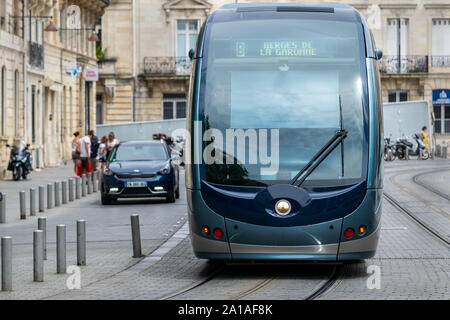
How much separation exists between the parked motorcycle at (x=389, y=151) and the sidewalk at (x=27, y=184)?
14360mm

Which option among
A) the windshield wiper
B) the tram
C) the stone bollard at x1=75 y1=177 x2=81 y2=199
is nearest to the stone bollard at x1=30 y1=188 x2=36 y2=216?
the stone bollard at x1=75 y1=177 x2=81 y2=199

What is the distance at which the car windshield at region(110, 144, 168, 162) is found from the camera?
31.1 m

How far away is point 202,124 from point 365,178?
6.48 feet

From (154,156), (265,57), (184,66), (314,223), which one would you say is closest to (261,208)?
A: (314,223)

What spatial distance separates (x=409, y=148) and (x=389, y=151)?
11.6ft

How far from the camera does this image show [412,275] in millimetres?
14648

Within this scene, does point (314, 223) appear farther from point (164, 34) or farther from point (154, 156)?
point (164, 34)

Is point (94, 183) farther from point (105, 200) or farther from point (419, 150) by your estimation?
point (419, 150)

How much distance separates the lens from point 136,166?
99.1 ft

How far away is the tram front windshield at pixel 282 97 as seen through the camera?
14.7 m

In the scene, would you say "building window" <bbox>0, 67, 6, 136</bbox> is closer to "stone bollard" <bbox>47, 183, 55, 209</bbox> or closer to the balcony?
"stone bollard" <bbox>47, 183, 55, 209</bbox>

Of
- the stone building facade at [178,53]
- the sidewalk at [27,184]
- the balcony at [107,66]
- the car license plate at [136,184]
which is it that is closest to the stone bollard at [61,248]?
the sidewalk at [27,184]

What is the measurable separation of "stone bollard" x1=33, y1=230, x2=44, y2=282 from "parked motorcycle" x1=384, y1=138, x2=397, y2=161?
45502 mm

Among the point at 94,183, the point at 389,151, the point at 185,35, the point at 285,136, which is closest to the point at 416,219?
the point at 285,136
